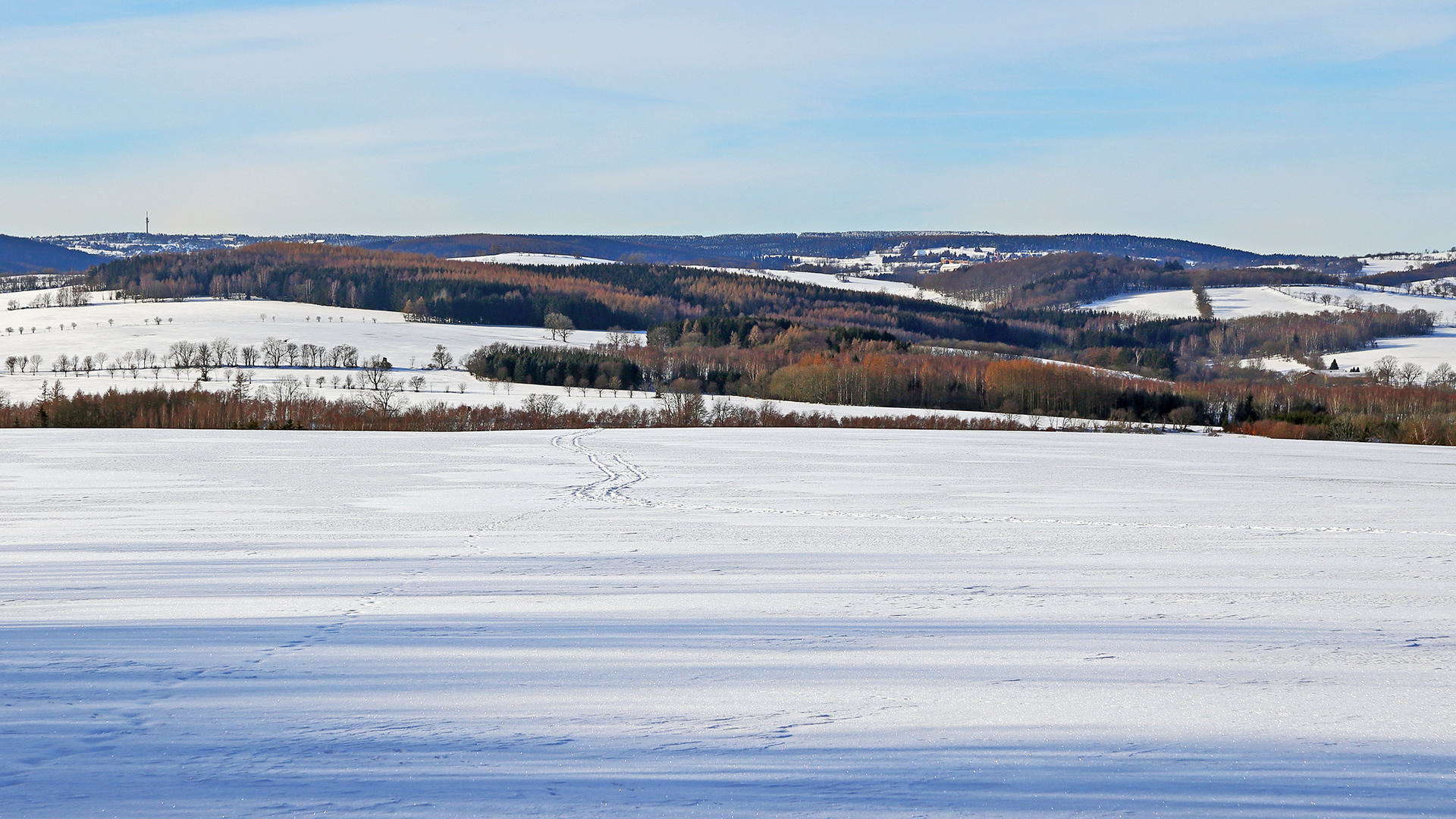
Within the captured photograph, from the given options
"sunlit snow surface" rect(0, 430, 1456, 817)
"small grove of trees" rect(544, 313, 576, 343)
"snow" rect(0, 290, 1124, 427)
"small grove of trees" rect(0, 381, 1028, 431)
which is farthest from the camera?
"small grove of trees" rect(544, 313, 576, 343)

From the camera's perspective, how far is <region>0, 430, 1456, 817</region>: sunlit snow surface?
16.6ft

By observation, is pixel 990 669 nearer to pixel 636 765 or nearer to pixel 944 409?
pixel 636 765

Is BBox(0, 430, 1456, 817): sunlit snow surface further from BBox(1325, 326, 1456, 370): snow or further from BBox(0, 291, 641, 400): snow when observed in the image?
BBox(1325, 326, 1456, 370): snow

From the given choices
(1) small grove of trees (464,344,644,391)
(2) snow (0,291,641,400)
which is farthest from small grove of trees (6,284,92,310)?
(1) small grove of trees (464,344,644,391)

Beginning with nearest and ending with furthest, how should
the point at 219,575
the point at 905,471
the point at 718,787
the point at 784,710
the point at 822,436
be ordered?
the point at 718,787 → the point at 784,710 → the point at 219,575 → the point at 905,471 → the point at 822,436

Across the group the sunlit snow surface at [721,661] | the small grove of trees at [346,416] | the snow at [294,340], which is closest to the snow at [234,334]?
the snow at [294,340]

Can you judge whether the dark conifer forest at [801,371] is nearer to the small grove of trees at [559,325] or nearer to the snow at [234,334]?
the small grove of trees at [559,325]

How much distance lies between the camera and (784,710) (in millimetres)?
6121

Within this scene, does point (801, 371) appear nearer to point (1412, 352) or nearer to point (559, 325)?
point (559, 325)

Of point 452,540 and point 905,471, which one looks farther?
point 905,471

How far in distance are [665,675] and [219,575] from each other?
6.01m

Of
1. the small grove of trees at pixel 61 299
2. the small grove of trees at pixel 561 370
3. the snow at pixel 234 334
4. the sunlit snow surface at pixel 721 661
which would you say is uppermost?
the small grove of trees at pixel 61 299

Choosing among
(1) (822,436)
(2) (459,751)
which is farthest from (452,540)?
(1) (822,436)

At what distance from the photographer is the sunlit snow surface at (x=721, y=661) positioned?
16.6 feet
